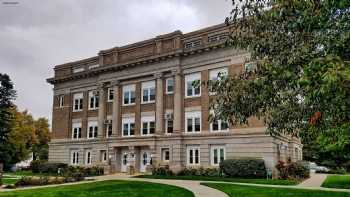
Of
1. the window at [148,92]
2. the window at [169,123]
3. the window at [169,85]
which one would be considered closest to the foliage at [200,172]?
the window at [169,123]

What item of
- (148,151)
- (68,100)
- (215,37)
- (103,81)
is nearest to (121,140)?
(148,151)

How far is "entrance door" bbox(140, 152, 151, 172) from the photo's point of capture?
1434 inches

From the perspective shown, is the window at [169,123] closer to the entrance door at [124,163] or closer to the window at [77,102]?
the entrance door at [124,163]

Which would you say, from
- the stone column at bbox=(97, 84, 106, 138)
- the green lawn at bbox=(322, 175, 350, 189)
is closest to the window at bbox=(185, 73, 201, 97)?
the stone column at bbox=(97, 84, 106, 138)

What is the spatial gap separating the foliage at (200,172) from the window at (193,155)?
4.10ft

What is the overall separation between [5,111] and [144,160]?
68.5 feet

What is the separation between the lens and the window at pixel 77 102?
144ft

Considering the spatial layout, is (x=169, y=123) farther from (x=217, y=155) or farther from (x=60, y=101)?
(x=60, y=101)

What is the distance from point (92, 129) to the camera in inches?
1649

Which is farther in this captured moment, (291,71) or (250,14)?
(250,14)

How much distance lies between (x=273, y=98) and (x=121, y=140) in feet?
101

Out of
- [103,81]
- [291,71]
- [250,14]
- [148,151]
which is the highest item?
[103,81]

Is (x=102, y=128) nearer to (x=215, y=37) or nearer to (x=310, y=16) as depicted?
(x=215, y=37)

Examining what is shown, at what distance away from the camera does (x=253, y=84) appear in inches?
322
